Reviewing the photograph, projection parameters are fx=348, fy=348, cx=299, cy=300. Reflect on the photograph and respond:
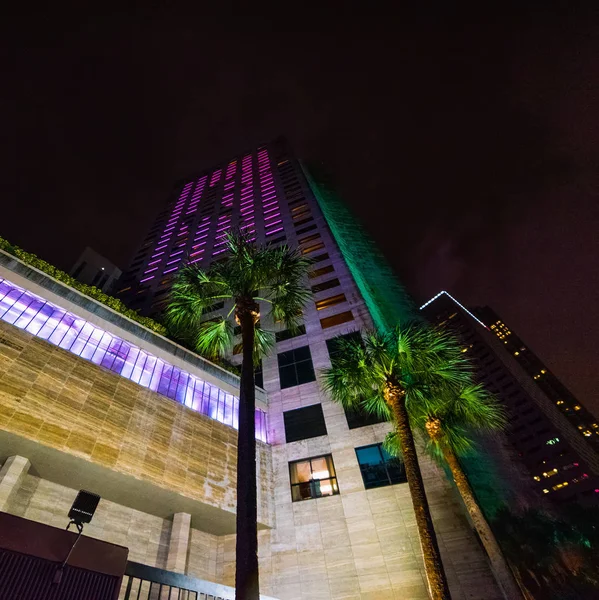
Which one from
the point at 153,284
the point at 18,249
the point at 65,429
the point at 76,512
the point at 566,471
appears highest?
the point at 153,284

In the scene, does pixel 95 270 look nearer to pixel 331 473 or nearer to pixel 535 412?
pixel 331 473

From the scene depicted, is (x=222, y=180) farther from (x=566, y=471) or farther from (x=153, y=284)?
(x=566, y=471)

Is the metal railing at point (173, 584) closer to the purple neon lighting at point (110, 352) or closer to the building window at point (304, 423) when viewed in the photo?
the purple neon lighting at point (110, 352)

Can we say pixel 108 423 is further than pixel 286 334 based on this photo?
No

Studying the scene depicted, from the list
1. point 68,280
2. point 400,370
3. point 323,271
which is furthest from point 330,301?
point 68,280

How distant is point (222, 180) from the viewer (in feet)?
212

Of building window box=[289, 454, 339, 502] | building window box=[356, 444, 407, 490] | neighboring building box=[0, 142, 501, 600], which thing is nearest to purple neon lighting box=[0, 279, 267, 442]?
neighboring building box=[0, 142, 501, 600]

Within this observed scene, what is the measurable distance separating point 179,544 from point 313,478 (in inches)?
300

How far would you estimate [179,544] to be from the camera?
14594mm

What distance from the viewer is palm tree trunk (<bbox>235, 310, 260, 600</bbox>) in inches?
288

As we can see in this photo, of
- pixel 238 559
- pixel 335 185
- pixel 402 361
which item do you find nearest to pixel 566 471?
pixel 335 185

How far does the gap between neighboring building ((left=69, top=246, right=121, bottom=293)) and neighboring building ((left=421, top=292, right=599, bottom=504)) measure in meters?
60.9

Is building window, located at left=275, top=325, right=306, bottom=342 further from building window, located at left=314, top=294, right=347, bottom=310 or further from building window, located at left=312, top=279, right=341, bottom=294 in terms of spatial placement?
building window, located at left=312, top=279, right=341, bottom=294

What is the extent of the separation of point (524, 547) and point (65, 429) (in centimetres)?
2055
